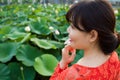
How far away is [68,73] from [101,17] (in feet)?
0.87

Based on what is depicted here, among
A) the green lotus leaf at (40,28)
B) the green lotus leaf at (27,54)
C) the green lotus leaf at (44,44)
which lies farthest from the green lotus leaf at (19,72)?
the green lotus leaf at (40,28)

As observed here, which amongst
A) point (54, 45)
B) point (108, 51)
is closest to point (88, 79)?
point (108, 51)

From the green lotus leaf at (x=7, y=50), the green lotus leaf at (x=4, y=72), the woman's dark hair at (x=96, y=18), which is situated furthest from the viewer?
the green lotus leaf at (x=7, y=50)

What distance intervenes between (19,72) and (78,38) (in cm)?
100

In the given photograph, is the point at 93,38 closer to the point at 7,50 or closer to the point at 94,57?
the point at 94,57

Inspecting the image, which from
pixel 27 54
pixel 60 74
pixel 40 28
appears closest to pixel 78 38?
pixel 60 74

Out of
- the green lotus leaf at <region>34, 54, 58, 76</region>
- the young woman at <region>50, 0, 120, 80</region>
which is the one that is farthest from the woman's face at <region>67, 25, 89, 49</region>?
the green lotus leaf at <region>34, 54, 58, 76</region>

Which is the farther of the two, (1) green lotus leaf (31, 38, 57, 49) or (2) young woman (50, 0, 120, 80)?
(1) green lotus leaf (31, 38, 57, 49)

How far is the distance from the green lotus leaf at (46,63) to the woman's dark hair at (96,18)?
0.89m

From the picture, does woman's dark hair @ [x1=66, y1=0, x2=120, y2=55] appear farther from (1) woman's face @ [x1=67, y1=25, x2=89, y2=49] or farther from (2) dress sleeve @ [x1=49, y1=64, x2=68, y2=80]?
(2) dress sleeve @ [x1=49, y1=64, x2=68, y2=80]

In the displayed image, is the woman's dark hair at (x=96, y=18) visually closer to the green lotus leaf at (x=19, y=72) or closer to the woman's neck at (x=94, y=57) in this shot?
the woman's neck at (x=94, y=57)

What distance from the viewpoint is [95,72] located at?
4.85 feet

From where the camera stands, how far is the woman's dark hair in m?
1.46

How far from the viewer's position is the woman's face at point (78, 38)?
1.48 metres
